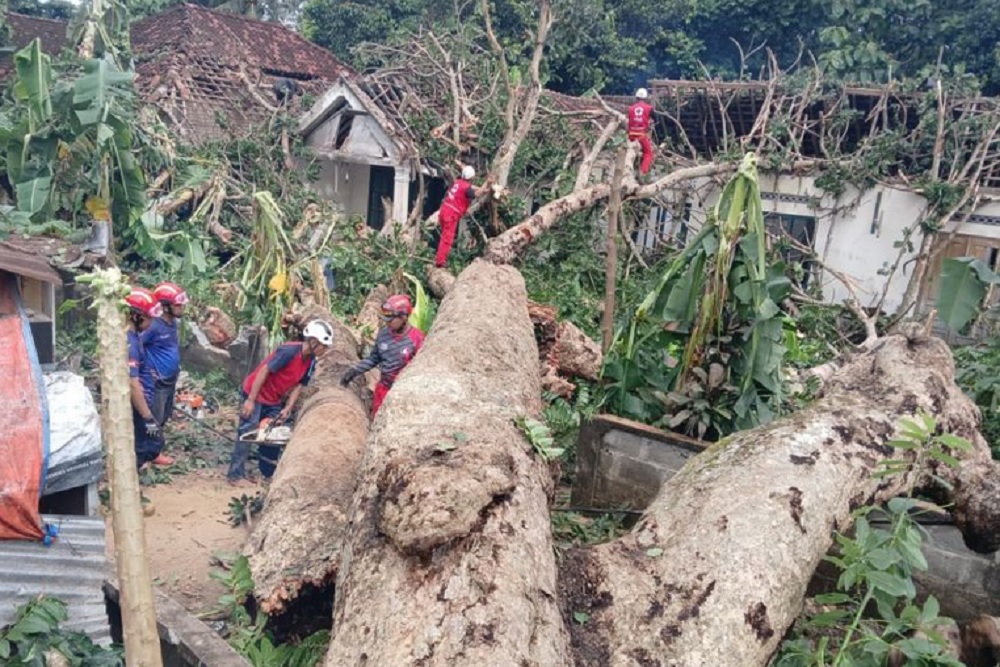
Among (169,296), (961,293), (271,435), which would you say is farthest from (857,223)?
(169,296)

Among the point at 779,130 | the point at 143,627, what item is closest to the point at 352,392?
the point at 143,627

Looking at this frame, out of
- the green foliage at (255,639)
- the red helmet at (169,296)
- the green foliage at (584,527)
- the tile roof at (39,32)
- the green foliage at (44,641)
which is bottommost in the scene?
the green foliage at (255,639)

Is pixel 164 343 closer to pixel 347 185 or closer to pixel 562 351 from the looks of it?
pixel 562 351

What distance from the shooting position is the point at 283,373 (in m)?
6.87

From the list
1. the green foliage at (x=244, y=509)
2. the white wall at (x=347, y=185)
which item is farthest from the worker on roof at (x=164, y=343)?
the white wall at (x=347, y=185)

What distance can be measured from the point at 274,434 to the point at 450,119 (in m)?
8.68

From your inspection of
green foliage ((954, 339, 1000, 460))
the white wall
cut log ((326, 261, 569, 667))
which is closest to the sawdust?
cut log ((326, 261, 569, 667))

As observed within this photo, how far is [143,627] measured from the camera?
1923mm

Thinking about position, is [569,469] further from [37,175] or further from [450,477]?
[37,175]

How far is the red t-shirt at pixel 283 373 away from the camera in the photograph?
22.3 ft

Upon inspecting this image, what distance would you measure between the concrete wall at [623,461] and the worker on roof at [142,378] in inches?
126

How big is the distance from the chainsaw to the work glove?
0.58 m

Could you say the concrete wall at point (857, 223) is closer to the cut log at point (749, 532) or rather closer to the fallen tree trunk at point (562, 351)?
the fallen tree trunk at point (562, 351)

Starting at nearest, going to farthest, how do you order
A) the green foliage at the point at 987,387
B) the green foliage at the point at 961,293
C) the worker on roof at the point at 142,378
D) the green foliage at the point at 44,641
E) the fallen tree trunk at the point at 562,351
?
the green foliage at the point at 44,641 < the green foliage at the point at 961,293 < the worker on roof at the point at 142,378 < the green foliage at the point at 987,387 < the fallen tree trunk at the point at 562,351
